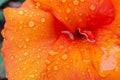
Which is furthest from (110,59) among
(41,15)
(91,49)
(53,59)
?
(41,15)

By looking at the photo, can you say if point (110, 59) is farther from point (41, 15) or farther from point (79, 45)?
point (41, 15)

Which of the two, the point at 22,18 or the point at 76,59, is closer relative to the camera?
the point at 76,59

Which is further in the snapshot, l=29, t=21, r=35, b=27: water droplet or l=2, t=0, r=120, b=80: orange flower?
l=29, t=21, r=35, b=27: water droplet

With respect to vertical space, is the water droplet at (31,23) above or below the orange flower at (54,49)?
above

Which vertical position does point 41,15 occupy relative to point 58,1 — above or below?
below

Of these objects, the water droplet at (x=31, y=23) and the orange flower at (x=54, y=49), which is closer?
the orange flower at (x=54, y=49)

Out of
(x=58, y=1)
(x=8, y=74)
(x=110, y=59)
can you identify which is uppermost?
(x=58, y=1)

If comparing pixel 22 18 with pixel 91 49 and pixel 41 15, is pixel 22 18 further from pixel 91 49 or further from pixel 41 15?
pixel 91 49

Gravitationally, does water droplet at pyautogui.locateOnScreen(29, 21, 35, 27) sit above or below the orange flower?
above
